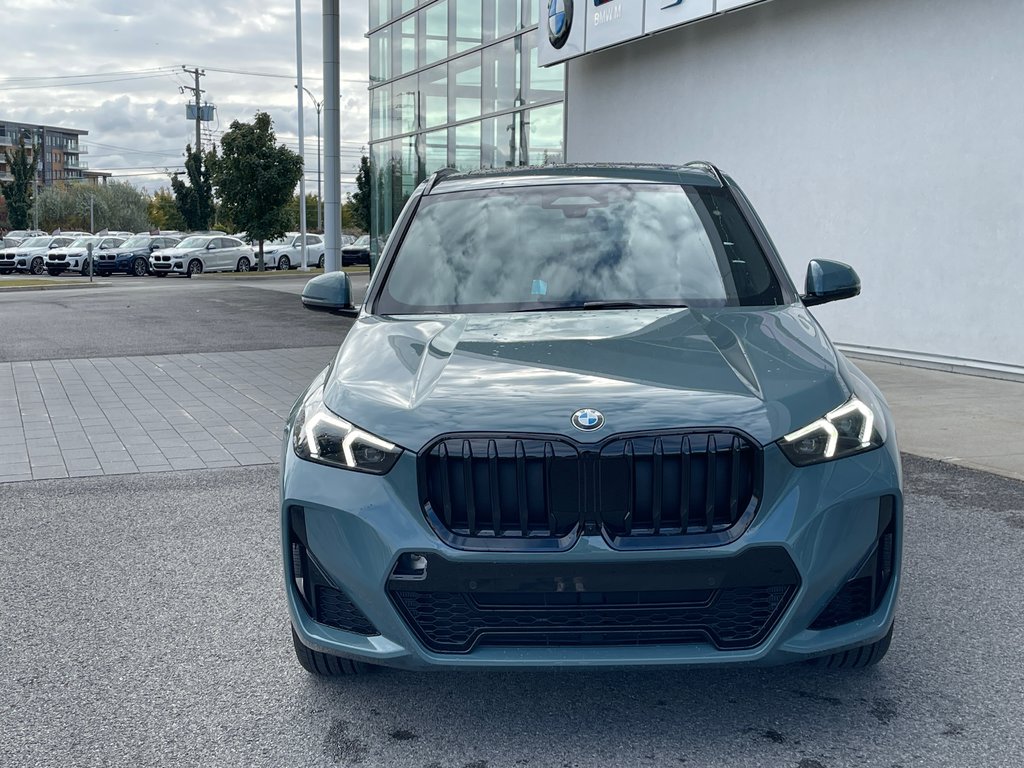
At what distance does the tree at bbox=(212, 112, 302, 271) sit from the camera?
1754 inches

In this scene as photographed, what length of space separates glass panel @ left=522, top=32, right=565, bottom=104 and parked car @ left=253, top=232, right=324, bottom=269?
26.1 metres

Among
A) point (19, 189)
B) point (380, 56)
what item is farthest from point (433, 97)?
point (19, 189)

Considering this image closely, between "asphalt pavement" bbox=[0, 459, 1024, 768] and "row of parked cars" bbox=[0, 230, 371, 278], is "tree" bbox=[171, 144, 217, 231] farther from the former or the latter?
"asphalt pavement" bbox=[0, 459, 1024, 768]

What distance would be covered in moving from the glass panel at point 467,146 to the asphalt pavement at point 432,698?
19661mm

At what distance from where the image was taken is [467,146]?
952 inches

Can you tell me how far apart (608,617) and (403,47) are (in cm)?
2633

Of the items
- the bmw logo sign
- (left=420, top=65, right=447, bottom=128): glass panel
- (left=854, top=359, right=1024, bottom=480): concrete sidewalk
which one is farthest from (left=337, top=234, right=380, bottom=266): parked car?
(left=854, top=359, right=1024, bottom=480): concrete sidewalk

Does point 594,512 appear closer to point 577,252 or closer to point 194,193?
point 577,252

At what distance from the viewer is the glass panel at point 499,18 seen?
22031mm

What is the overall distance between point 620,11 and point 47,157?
165 metres

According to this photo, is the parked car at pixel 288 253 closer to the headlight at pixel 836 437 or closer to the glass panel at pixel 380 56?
the glass panel at pixel 380 56

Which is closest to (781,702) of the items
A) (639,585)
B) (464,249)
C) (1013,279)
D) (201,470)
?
(639,585)

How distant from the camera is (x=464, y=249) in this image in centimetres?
449

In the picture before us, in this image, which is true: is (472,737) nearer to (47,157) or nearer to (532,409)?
(532,409)
